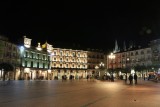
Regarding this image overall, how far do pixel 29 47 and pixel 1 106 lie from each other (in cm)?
9251

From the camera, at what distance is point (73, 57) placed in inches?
5261

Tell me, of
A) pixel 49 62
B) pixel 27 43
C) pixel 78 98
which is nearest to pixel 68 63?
pixel 49 62

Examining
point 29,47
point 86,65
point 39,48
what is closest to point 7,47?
point 29,47

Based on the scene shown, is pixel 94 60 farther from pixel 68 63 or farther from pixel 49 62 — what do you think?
pixel 49 62

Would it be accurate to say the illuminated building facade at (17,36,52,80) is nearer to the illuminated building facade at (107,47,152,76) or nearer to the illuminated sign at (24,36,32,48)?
the illuminated sign at (24,36,32,48)

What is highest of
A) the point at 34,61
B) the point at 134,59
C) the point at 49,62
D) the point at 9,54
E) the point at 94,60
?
the point at 9,54

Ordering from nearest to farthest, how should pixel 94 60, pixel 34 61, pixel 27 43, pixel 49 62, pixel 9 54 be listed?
pixel 9 54, pixel 27 43, pixel 34 61, pixel 49 62, pixel 94 60

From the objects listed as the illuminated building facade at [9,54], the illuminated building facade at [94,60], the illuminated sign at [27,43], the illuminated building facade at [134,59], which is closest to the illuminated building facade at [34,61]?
the illuminated sign at [27,43]

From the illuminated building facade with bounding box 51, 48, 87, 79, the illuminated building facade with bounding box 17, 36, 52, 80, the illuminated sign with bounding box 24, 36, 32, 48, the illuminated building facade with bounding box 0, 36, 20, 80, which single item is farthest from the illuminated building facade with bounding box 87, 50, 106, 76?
the illuminated building facade with bounding box 0, 36, 20, 80

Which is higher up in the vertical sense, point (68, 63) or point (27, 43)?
point (27, 43)

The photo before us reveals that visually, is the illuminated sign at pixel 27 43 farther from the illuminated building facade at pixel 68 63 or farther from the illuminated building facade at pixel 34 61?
the illuminated building facade at pixel 68 63

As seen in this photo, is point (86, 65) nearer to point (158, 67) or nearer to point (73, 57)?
point (73, 57)

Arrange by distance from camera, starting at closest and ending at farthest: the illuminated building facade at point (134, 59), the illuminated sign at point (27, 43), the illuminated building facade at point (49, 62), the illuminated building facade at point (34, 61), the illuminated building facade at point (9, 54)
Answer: the illuminated building facade at point (9, 54) → the illuminated building facade at point (34, 61) → the illuminated building facade at point (49, 62) → the illuminated sign at point (27, 43) → the illuminated building facade at point (134, 59)

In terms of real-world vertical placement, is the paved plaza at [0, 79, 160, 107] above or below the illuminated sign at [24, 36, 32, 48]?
below
